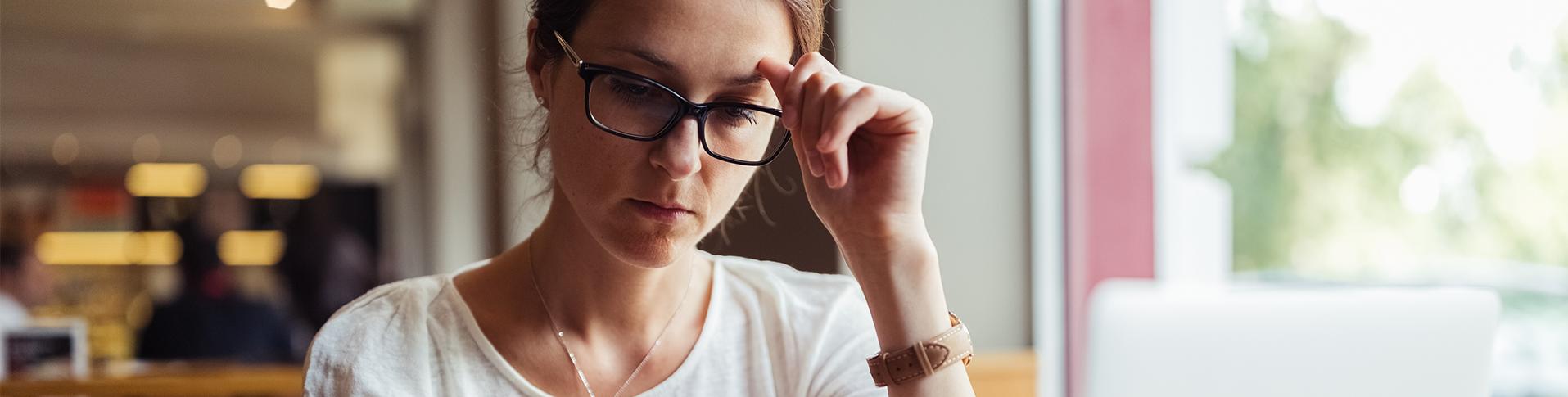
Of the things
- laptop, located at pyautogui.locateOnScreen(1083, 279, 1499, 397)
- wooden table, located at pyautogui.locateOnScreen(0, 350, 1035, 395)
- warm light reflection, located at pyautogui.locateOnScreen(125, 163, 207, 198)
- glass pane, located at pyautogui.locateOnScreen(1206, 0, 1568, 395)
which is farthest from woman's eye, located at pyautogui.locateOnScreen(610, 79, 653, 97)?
warm light reflection, located at pyautogui.locateOnScreen(125, 163, 207, 198)

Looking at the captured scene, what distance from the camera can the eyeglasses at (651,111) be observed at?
1005mm

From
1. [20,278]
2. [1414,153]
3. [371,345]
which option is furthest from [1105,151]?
[20,278]

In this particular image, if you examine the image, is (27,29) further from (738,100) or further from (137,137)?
(738,100)

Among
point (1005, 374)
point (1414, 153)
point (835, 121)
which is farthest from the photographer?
point (1414, 153)

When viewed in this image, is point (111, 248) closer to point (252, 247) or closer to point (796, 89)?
point (252, 247)

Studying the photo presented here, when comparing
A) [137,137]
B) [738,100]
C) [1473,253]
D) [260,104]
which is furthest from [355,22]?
[738,100]

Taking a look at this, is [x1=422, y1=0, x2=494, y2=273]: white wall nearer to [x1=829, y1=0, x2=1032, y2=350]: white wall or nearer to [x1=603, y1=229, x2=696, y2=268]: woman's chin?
[x1=829, y1=0, x2=1032, y2=350]: white wall

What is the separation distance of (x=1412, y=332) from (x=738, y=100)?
687mm

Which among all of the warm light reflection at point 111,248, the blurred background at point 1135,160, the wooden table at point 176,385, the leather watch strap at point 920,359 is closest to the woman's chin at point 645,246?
the leather watch strap at point 920,359

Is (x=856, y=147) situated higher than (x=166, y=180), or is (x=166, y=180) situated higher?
(x=856, y=147)

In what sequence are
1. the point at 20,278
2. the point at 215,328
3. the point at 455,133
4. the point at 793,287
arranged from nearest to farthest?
the point at 793,287
the point at 20,278
the point at 215,328
the point at 455,133

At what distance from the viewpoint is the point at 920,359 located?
3.46 ft

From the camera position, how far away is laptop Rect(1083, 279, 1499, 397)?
1105mm

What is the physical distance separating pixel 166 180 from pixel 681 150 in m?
6.90
